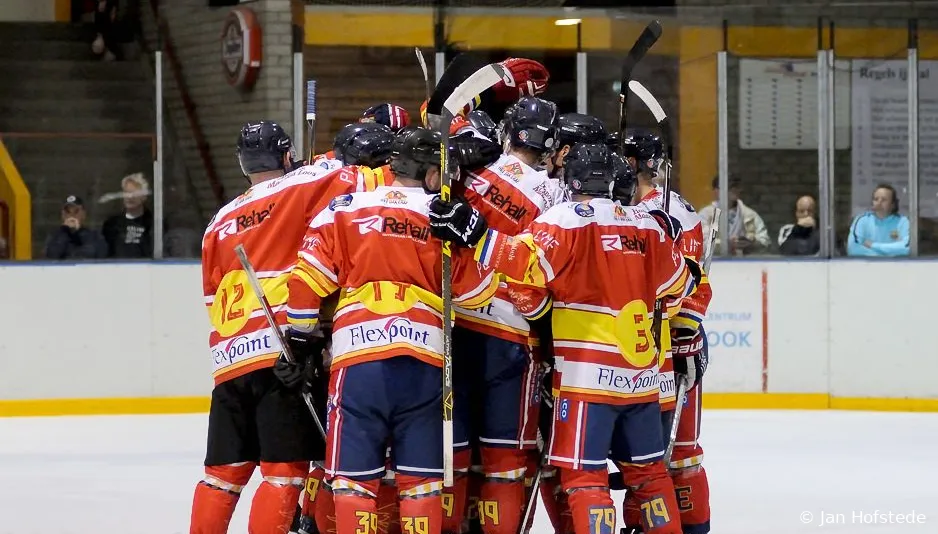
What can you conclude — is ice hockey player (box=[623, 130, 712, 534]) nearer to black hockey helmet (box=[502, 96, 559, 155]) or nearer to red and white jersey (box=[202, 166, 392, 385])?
black hockey helmet (box=[502, 96, 559, 155])

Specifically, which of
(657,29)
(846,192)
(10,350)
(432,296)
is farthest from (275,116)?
(432,296)

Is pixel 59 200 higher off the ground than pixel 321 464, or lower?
higher

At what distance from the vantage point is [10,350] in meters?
8.29

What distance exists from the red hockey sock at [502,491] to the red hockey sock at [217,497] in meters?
0.71

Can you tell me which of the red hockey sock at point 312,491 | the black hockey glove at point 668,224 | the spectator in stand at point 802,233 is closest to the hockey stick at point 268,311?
the red hockey sock at point 312,491

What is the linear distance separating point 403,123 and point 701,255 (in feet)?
4.17

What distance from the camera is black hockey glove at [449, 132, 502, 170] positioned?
4445 millimetres

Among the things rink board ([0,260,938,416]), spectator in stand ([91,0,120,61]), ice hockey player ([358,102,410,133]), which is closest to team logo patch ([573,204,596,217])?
ice hockey player ([358,102,410,133])

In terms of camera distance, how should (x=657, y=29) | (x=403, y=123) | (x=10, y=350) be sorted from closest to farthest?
(x=657, y=29), (x=403, y=123), (x=10, y=350)

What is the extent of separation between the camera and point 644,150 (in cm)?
497

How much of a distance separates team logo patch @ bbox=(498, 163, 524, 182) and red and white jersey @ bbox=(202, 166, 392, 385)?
44 cm

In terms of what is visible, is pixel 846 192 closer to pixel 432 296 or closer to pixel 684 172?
pixel 684 172

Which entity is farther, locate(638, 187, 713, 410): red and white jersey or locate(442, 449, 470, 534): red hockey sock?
locate(638, 187, 713, 410): red and white jersey

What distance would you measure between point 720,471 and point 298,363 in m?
2.79
